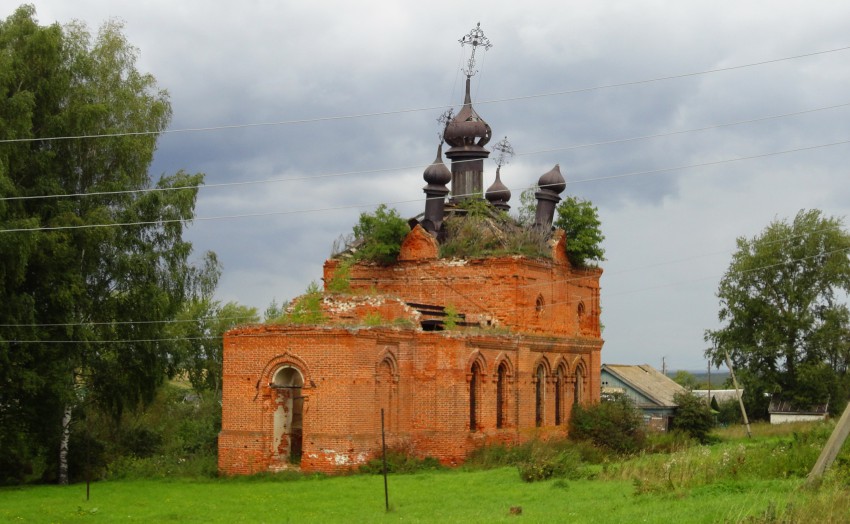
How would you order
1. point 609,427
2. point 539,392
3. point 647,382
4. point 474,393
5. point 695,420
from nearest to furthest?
point 474,393
point 539,392
point 609,427
point 695,420
point 647,382

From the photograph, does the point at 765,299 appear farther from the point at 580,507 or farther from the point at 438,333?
the point at 580,507

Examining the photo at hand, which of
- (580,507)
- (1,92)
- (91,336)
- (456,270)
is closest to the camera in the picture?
(580,507)

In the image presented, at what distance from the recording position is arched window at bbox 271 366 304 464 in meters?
28.3

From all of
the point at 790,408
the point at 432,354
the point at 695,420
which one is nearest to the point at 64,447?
the point at 432,354

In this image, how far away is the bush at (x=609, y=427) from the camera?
34.3 meters

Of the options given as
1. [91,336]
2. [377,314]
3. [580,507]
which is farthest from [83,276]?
[580,507]

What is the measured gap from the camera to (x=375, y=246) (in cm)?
3475

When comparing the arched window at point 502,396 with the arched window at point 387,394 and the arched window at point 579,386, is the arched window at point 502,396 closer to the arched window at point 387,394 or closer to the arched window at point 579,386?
the arched window at point 387,394

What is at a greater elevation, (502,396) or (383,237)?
(383,237)

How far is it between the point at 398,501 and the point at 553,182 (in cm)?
1631

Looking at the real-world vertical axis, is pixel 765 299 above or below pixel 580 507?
above

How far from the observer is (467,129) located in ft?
121

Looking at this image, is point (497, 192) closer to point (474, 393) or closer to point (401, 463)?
point (474, 393)

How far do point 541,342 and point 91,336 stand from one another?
499 inches
